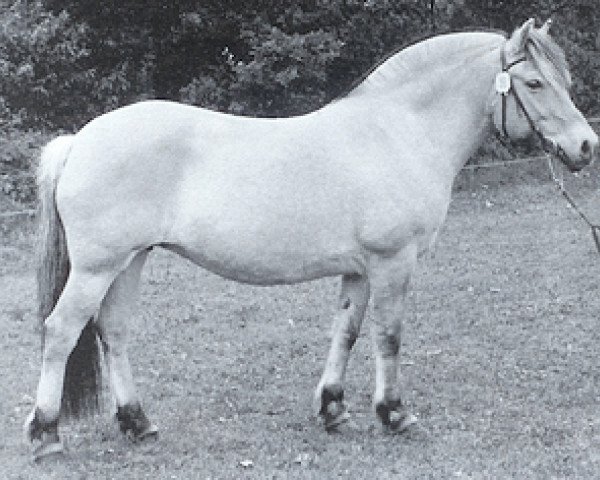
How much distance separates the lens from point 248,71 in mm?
12594

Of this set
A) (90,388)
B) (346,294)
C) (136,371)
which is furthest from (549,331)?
(90,388)

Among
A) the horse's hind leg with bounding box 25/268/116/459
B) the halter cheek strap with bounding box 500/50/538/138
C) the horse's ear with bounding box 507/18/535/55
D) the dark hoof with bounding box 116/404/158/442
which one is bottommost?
the dark hoof with bounding box 116/404/158/442

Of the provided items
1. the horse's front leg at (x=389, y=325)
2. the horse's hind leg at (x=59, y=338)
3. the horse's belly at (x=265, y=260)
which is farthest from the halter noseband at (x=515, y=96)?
the horse's hind leg at (x=59, y=338)

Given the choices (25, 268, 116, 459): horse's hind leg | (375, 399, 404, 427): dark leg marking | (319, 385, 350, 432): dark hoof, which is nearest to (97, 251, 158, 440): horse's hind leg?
(25, 268, 116, 459): horse's hind leg

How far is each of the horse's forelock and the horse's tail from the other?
2.45 metres

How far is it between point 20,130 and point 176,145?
840 cm

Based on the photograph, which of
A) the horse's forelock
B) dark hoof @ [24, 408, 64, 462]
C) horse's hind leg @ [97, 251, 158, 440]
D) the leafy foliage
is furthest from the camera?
the leafy foliage

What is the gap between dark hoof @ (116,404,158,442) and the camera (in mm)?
5422

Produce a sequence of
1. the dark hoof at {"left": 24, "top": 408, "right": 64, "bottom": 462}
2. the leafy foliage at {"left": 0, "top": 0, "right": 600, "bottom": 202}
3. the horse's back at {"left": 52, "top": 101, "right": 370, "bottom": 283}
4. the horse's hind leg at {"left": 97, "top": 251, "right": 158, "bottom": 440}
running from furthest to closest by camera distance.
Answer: the leafy foliage at {"left": 0, "top": 0, "right": 600, "bottom": 202} → the horse's hind leg at {"left": 97, "top": 251, "right": 158, "bottom": 440} → the dark hoof at {"left": 24, "top": 408, "right": 64, "bottom": 462} → the horse's back at {"left": 52, "top": 101, "right": 370, "bottom": 283}

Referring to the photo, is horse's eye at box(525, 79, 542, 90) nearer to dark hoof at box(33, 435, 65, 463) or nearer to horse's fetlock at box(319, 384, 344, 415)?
horse's fetlock at box(319, 384, 344, 415)

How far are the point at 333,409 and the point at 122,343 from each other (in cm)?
125

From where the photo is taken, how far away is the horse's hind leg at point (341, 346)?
18.4 ft

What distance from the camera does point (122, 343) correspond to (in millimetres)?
5430

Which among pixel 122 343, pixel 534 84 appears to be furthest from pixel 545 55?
pixel 122 343
